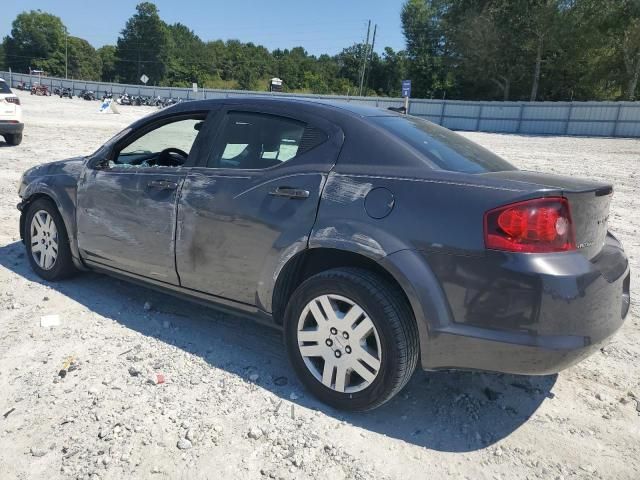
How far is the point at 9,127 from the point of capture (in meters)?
12.6

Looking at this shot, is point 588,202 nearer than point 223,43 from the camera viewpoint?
Yes

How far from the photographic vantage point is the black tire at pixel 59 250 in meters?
4.35

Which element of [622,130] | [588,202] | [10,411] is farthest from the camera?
[622,130]

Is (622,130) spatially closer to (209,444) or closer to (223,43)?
(209,444)

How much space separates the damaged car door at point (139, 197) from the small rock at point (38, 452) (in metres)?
1.36

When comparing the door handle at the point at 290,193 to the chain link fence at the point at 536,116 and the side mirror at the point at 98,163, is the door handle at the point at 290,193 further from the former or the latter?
the chain link fence at the point at 536,116

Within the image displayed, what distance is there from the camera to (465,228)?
242 cm

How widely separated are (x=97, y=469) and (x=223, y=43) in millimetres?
124651

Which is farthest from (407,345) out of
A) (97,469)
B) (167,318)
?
(167,318)

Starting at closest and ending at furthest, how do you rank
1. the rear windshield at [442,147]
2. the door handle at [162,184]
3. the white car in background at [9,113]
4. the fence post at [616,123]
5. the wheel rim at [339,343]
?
the wheel rim at [339,343], the rear windshield at [442,147], the door handle at [162,184], the white car in background at [9,113], the fence post at [616,123]

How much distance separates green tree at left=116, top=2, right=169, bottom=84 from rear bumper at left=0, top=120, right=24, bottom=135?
101491 mm

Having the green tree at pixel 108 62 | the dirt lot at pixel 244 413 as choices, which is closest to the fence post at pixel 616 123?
the dirt lot at pixel 244 413

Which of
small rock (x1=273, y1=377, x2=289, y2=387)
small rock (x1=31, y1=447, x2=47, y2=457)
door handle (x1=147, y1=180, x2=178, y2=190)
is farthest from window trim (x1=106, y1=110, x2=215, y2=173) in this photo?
small rock (x1=31, y1=447, x2=47, y2=457)

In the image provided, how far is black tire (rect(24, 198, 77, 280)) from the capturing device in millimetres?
4348
